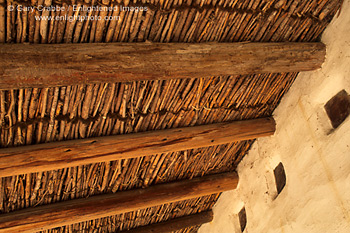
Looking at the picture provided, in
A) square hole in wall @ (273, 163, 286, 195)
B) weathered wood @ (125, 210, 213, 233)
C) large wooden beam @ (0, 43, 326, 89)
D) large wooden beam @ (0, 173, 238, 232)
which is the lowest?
weathered wood @ (125, 210, 213, 233)

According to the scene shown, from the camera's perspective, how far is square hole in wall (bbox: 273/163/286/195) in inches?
98.2

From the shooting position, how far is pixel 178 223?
3.25 m

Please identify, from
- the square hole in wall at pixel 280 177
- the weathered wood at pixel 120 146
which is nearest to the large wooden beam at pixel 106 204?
the square hole in wall at pixel 280 177

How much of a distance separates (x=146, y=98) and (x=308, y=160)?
1.13 m

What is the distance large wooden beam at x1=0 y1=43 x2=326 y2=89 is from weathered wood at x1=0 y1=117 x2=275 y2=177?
56 cm

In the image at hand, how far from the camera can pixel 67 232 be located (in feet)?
9.35

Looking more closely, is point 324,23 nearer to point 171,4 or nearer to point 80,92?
point 171,4

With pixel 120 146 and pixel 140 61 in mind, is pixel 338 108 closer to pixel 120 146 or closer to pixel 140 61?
pixel 140 61

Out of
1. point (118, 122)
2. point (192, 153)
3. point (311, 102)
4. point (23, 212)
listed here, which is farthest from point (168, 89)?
point (23, 212)

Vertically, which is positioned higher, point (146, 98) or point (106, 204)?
point (146, 98)

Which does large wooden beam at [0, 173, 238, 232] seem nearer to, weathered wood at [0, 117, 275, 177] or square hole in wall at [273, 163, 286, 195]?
square hole in wall at [273, 163, 286, 195]

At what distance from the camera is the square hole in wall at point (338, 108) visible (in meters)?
1.99

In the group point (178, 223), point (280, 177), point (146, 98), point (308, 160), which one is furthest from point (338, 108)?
point (178, 223)

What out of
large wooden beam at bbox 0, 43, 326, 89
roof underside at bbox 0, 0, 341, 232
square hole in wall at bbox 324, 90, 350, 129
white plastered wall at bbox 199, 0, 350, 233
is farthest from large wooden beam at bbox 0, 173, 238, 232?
large wooden beam at bbox 0, 43, 326, 89
